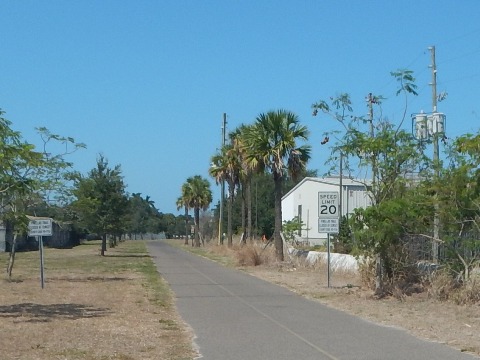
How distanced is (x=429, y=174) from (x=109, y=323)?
31.6 ft

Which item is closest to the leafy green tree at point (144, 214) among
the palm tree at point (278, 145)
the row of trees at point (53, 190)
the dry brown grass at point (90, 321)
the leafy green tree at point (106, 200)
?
the row of trees at point (53, 190)

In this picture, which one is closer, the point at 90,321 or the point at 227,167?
the point at 90,321

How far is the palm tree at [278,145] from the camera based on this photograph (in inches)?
1420

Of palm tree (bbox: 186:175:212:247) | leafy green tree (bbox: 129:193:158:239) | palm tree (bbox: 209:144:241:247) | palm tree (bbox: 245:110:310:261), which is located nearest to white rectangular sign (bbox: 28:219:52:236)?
palm tree (bbox: 245:110:310:261)

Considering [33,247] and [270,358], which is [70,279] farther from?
[33,247]

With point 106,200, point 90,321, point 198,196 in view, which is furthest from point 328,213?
point 198,196

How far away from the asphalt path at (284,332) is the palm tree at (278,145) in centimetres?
1299

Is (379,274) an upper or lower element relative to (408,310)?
upper

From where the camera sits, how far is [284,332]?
14.7m

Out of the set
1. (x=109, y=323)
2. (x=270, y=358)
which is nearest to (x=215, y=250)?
(x=109, y=323)

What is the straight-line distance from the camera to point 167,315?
17.8m

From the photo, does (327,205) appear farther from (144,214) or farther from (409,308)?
(144,214)

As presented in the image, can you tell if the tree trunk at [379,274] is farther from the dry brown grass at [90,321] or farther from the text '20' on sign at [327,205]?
the dry brown grass at [90,321]

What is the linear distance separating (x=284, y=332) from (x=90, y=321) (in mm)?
4356
